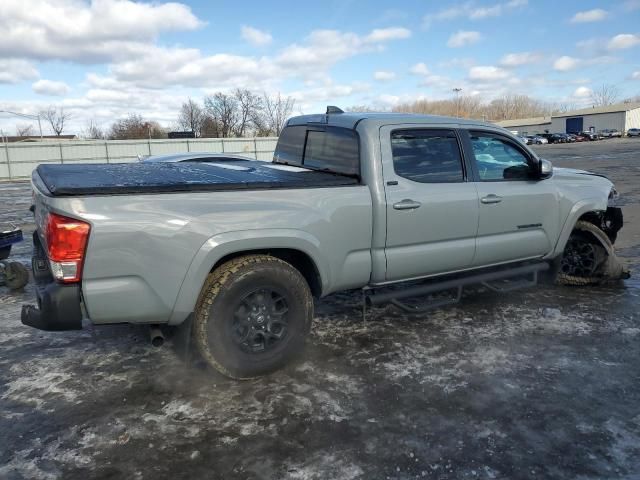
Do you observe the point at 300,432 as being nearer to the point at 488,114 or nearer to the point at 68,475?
the point at 68,475

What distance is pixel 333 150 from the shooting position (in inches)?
176

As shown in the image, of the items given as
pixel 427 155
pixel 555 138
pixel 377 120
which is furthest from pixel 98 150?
pixel 555 138

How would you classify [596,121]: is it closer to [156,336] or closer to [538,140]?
[538,140]

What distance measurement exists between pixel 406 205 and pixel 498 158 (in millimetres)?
1426

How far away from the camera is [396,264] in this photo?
4117 mm

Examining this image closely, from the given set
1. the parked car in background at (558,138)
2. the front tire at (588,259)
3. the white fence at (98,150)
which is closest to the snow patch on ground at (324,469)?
the front tire at (588,259)

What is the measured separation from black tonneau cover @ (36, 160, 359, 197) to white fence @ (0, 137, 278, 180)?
26.0m

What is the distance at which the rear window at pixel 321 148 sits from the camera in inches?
166

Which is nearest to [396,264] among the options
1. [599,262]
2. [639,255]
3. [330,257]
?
[330,257]

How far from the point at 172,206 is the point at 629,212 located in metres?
10.6

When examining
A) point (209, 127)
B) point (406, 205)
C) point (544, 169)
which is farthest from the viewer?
point (209, 127)

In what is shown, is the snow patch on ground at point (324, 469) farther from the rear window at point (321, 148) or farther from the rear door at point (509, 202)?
the rear door at point (509, 202)

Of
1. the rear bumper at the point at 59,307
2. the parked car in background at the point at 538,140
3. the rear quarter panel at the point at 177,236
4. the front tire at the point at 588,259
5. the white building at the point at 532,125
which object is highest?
the white building at the point at 532,125

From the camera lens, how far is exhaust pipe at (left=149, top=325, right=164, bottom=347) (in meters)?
3.36
